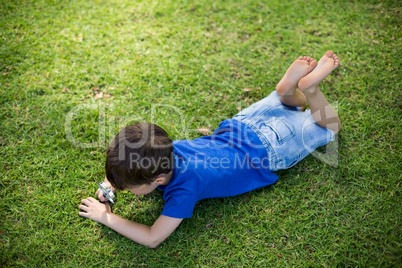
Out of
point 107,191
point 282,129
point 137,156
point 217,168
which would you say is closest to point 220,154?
point 217,168

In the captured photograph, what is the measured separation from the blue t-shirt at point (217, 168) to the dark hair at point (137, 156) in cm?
26

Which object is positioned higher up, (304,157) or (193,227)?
(304,157)

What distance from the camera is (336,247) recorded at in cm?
277

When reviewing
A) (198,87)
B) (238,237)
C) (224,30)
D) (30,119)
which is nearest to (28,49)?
(30,119)

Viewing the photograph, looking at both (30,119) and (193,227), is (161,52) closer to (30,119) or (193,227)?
(30,119)

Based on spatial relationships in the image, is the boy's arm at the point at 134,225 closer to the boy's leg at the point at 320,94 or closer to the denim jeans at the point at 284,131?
the denim jeans at the point at 284,131

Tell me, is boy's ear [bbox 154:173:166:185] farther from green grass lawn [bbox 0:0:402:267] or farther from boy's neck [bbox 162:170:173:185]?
green grass lawn [bbox 0:0:402:267]

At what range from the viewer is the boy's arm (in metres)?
2.60

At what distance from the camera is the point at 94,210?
2.88 metres

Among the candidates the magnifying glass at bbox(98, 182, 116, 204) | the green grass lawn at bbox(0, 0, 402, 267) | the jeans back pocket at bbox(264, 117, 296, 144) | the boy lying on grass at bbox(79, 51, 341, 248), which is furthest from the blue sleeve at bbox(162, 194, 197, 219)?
the jeans back pocket at bbox(264, 117, 296, 144)

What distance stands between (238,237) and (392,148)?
205cm

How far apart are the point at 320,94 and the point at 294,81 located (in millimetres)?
301

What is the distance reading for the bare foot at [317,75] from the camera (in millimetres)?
2932

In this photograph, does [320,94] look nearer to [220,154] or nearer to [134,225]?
[220,154]
